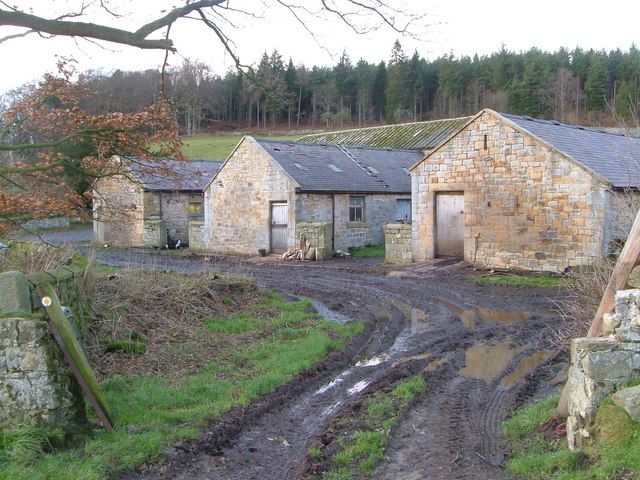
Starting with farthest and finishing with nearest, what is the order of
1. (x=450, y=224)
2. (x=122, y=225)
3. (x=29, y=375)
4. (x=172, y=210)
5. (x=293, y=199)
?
(x=122, y=225), (x=172, y=210), (x=293, y=199), (x=450, y=224), (x=29, y=375)

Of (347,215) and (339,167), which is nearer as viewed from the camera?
(347,215)

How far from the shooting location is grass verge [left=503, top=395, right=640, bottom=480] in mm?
4461

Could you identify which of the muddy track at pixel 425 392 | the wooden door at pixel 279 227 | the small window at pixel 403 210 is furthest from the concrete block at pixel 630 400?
the small window at pixel 403 210

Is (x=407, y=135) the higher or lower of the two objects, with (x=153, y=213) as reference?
higher

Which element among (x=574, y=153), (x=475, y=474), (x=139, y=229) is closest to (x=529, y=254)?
(x=574, y=153)

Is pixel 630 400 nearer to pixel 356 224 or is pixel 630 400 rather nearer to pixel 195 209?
Result: pixel 356 224

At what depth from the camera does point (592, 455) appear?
482 centimetres

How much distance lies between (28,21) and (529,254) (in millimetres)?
14793

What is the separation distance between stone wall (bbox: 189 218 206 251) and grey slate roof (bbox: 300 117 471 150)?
11.3 metres

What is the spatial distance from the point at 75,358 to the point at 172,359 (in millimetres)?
2973

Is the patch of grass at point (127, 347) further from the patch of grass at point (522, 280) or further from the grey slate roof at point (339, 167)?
the grey slate roof at point (339, 167)

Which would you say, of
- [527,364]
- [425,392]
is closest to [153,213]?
[527,364]

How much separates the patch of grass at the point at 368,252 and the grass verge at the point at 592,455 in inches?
745

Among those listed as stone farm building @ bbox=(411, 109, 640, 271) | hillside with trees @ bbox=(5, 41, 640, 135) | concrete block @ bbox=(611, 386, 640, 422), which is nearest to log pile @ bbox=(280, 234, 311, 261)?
stone farm building @ bbox=(411, 109, 640, 271)
